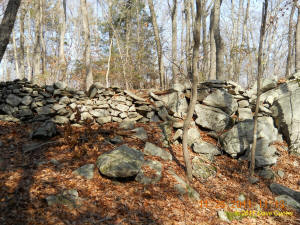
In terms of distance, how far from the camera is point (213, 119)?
7.22 m

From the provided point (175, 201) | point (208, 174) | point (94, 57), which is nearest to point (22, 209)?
point (175, 201)

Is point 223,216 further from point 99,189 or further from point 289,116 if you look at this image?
point 289,116

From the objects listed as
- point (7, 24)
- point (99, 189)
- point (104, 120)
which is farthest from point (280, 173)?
point (7, 24)

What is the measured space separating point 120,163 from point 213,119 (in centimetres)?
425

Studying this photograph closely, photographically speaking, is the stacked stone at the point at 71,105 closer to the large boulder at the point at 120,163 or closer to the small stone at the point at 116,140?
the small stone at the point at 116,140

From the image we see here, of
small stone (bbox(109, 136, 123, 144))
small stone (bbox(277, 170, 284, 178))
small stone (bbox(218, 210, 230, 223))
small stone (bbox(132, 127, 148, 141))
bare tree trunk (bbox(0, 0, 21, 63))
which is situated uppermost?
bare tree trunk (bbox(0, 0, 21, 63))

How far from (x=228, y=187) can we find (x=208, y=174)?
23.2 inches

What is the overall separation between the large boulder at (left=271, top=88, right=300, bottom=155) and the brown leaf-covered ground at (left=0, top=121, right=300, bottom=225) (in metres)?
1.35

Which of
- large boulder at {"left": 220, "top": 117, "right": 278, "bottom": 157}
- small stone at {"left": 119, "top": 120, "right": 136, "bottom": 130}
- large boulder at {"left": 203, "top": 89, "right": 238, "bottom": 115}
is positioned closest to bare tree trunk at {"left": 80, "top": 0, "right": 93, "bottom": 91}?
small stone at {"left": 119, "top": 120, "right": 136, "bottom": 130}

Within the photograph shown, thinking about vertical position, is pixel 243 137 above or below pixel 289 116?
below

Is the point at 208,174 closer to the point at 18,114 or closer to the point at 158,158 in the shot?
the point at 158,158

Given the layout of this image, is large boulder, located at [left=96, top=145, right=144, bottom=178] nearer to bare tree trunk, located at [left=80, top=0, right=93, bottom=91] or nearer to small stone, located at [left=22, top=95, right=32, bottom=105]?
small stone, located at [left=22, top=95, right=32, bottom=105]

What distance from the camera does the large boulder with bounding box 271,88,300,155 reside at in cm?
709

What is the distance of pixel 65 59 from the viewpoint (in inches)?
473
